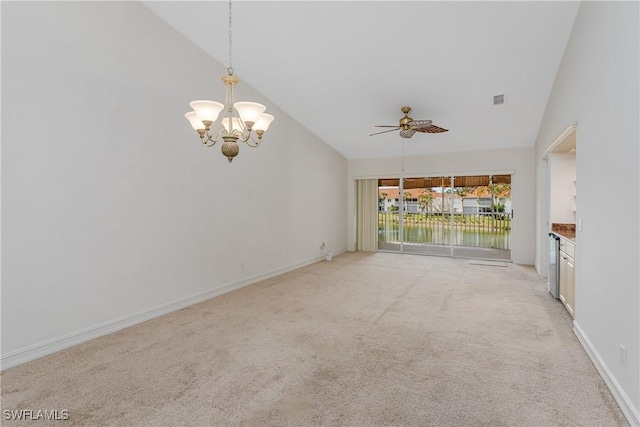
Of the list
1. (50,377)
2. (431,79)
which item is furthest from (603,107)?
(50,377)

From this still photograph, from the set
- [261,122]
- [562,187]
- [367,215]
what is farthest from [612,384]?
[367,215]

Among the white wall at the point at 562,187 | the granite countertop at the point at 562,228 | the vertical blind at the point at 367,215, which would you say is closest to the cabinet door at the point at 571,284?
the granite countertop at the point at 562,228

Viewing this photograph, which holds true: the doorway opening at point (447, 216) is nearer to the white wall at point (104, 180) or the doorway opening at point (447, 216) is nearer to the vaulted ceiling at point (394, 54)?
the vaulted ceiling at point (394, 54)

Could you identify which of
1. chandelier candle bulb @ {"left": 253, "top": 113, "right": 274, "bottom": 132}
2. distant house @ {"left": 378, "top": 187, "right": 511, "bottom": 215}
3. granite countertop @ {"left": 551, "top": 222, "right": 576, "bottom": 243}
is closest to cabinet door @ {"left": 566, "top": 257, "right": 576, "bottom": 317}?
granite countertop @ {"left": 551, "top": 222, "right": 576, "bottom": 243}

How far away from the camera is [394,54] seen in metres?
4.09

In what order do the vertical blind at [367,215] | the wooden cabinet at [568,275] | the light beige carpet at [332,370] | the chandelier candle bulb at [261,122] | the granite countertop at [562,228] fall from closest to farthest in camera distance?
the light beige carpet at [332,370], the chandelier candle bulb at [261,122], the wooden cabinet at [568,275], the granite countertop at [562,228], the vertical blind at [367,215]

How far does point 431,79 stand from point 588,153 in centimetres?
225

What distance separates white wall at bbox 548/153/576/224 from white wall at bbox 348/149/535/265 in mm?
2105

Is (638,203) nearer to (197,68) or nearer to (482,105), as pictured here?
(482,105)

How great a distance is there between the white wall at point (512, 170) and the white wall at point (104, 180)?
449 centimetres

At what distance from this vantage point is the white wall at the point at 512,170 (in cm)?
680

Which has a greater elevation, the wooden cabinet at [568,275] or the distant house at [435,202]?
the distant house at [435,202]

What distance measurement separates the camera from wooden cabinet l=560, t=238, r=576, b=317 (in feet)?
11.8

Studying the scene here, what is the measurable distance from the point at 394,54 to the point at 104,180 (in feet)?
11.5
